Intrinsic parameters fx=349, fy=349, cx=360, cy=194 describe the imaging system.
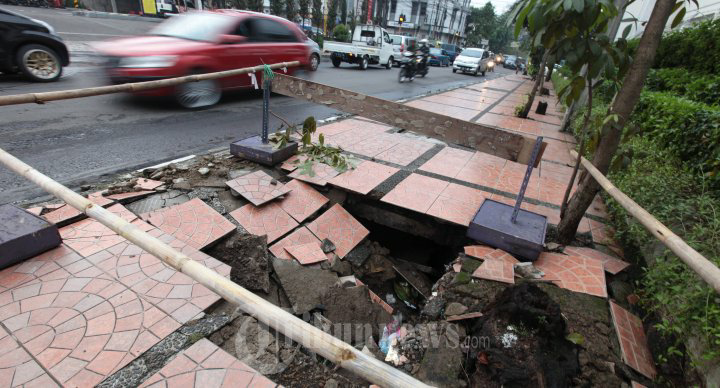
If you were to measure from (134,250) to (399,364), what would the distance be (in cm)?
205

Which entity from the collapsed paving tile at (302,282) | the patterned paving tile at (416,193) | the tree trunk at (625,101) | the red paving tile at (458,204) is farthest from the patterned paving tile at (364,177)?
the tree trunk at (625,101)

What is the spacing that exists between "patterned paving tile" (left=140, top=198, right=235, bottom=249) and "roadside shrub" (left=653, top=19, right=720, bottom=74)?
7.82 m

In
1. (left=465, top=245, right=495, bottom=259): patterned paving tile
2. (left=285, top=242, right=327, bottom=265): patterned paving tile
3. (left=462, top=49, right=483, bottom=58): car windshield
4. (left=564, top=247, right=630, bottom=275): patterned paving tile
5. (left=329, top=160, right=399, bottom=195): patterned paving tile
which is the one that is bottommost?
(left=285, top=242, right=327, bottom=265): patterned paving tile

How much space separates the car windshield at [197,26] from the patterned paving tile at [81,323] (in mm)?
5777

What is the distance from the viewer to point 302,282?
266cm

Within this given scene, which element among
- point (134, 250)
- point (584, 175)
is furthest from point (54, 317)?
point (584, 175)

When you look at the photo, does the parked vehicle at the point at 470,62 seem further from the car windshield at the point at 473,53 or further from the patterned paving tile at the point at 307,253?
the patterned paving tile at the point at 307,253

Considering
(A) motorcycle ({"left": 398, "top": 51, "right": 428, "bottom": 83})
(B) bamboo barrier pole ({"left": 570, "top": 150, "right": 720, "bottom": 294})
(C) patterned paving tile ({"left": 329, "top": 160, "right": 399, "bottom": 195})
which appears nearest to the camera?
(B) bamboo barrier pole ({"left": 570, "top": 150, "right": 720, "bottom": 294})

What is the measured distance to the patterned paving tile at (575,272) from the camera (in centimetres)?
261

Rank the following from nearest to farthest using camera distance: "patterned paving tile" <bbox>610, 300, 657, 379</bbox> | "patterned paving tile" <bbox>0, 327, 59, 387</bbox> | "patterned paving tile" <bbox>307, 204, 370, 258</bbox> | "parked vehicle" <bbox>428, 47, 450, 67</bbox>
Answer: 1. "patterned paving tile" <bbox>0, 327, 59, 387</bbox>
2. "patterned paving tile" <bbox>610, 300, 657, 379</bbox>
3. "patterned paving tile" <bbox>307, 204, 370, 258</bbox>
4. "parked vehicle" <bbox>428, 47, 450, 67</bbox>

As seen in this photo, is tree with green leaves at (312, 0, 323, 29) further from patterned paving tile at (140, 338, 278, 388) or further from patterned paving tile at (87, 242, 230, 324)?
patterned paving tile at (140, 338, 278, 388)

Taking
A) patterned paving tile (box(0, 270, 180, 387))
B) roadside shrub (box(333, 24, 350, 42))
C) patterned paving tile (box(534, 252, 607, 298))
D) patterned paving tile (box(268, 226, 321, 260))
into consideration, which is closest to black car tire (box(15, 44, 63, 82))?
patterned paving tile (box(0, 270, 180, 387))

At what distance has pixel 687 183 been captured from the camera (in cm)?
314

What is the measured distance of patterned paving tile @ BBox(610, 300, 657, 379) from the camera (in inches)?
82.1
